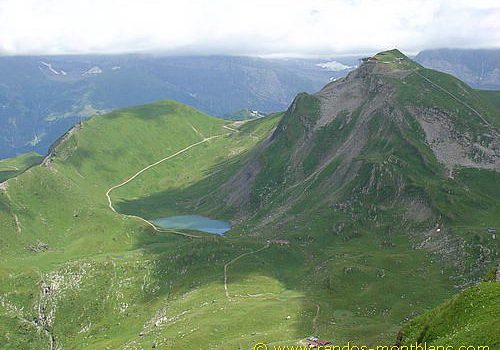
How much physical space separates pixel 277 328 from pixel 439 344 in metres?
78.7

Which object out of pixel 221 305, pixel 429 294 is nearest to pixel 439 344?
pixel 429 294

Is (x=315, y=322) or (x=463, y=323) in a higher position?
(x=463, y=323)

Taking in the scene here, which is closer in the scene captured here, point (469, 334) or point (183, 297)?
point (469, 334)

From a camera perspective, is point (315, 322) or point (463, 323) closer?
point (463, 323)

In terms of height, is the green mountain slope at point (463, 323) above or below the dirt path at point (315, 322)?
above

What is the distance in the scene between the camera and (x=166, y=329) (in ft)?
531

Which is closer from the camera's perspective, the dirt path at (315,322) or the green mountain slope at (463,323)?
the green mountain slope at (463,323)

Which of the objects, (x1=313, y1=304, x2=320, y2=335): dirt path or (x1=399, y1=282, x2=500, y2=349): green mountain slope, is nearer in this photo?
(x1=399, y1=282, x2=500, y2=349): green mountain slope

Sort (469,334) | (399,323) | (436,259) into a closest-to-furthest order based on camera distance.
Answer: (469,334), (399,323), (436,259)

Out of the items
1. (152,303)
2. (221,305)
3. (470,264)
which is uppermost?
(470,264)

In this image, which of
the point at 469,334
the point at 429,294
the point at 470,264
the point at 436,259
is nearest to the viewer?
the point at 469,334

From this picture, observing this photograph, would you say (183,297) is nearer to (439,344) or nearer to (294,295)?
(294,295)

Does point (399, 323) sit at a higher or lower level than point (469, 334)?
lower

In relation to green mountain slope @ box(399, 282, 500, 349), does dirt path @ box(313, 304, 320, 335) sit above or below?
below
